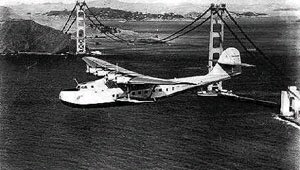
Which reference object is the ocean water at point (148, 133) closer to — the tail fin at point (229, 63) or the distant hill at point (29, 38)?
the tail fin at point (229, 63)

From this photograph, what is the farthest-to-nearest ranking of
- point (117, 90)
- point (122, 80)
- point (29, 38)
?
point (29, 38) → point (117, 90) → point (122, 80)

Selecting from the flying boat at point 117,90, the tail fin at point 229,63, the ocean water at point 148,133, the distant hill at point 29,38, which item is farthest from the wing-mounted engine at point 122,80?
the distant hill at point 29,38

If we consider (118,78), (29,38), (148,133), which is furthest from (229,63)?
(29,38)

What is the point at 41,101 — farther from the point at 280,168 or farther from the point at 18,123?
the point at 280,168

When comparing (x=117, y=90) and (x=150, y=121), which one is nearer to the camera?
(x=117, y=90)

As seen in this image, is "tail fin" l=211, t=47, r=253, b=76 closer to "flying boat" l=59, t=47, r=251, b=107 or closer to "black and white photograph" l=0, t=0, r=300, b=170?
"black and white photograph" l=0, t=0, r=300, b=170

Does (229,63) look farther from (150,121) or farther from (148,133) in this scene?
(148,133)

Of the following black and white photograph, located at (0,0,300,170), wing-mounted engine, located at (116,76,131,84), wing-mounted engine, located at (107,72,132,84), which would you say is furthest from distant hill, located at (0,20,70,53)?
wing-mounted engine, located at (116,76,131,84)

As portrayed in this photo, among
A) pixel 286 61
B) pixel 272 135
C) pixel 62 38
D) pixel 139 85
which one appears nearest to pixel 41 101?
pixel 139 85
